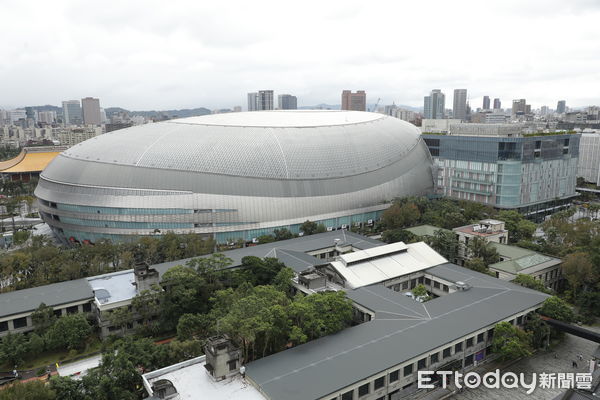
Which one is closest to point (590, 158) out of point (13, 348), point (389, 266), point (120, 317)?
point (389, 266)

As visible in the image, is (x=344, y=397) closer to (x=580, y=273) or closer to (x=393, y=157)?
(x=580, y=273)

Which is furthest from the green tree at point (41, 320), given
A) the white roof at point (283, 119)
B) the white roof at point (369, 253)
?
the white roof at point (283, 119)

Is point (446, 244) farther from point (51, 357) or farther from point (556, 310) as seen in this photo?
point (51, 357)

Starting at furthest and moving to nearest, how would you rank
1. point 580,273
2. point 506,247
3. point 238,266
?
point 506,247, point 238,266, point 580,273

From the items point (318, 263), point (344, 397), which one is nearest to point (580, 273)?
point (318, 263)

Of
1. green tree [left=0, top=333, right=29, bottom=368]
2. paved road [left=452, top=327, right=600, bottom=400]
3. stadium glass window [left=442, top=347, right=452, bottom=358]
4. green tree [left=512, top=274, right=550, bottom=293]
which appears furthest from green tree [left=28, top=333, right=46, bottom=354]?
green tree [left=512, top=274, right=550, bottom=293]

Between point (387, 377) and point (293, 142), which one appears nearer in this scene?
point (387, 377)

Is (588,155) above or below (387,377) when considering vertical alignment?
above

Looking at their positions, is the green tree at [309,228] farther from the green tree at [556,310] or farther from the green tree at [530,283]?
the green tree at [556,310]
